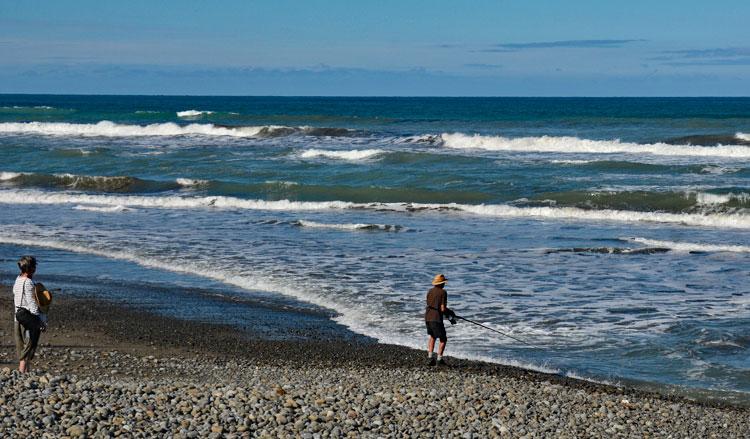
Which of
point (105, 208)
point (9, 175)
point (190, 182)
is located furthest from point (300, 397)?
point (9, 175)

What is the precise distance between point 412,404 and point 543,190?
72.4ft

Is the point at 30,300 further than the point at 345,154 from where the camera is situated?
No

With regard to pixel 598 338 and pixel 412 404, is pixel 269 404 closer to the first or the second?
pixel 412 404

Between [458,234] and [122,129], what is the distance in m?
46.5

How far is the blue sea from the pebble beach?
101cm

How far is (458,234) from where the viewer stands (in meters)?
22.7

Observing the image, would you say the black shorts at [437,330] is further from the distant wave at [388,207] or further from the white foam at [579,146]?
the white foam at [579,146]

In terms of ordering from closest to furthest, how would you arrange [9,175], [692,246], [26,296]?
[26,296]
[692,246]
[9,175]

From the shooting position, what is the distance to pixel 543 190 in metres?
30.4

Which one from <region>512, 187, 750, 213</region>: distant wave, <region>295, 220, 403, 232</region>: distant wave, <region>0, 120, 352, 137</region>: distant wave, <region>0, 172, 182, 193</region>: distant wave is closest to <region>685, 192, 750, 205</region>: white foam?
<region>512, 187, 750, 213</region>: distant wave

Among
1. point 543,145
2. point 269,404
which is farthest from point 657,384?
point 543,145

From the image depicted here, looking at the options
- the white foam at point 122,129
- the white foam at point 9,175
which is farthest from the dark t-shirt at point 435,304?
the white foam at point 122,129

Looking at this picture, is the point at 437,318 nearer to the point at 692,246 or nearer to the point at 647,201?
the point at 692,246

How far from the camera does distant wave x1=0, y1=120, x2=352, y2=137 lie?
58219 millimetres
